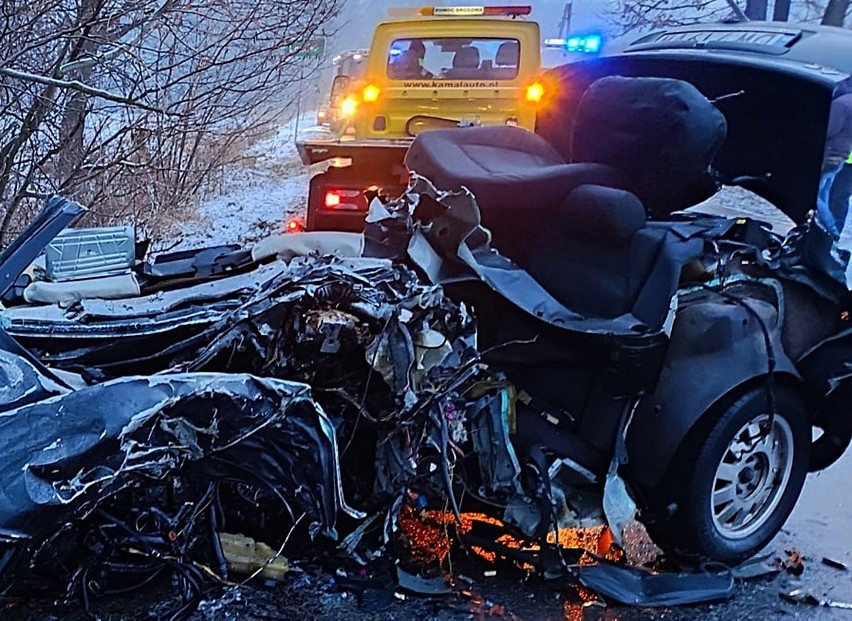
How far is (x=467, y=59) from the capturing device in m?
10.1

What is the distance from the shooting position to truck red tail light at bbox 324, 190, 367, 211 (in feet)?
24.5

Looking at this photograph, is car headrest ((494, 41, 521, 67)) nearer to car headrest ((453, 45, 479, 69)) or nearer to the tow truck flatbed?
car headrest ((453, 45, 479, 69))

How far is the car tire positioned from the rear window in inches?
273

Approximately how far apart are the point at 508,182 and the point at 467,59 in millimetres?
6760

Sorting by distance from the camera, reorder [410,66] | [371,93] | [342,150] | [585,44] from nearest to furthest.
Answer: [585,44] < [342,150] < [371,93] < [410,66]

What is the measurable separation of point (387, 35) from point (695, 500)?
775 centimetres

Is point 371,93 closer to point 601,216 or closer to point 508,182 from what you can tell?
point 508,182

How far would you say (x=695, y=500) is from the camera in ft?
11.4

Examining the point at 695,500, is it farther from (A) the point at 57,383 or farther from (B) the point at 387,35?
(B) the point at 387,35

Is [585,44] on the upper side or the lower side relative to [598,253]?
upper

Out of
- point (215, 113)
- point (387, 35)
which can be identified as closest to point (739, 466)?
point (215, 113)

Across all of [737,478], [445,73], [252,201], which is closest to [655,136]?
[737,478]

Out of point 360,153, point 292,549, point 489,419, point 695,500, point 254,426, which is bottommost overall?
point 292,549

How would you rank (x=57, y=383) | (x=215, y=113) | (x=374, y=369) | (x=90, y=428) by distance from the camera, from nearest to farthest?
(x=90, y=428) < (x=57, y=383) < (x=374, y=369) < (x=215, y=113)
